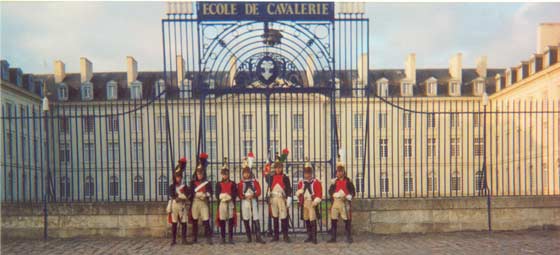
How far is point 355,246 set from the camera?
33.6 ft

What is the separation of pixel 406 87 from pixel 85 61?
29.9 meters

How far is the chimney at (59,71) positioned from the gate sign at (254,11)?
4257 cm

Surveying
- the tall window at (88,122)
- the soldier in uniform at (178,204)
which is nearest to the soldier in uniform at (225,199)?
the soldier in uniform at (178,204)

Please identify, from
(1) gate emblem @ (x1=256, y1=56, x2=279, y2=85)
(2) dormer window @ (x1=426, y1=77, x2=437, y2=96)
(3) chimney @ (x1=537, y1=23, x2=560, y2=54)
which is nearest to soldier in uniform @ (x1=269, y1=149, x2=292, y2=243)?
(1) gate emblem @ (x1=256, y1=56, x2=279, y2=85)

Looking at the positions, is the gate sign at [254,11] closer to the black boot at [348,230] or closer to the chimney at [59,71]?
the black boot at [348,230]

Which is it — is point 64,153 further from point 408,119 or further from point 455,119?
point 408,119

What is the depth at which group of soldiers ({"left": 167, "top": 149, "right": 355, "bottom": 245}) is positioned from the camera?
10.6 m

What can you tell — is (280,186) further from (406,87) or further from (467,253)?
(406,87)

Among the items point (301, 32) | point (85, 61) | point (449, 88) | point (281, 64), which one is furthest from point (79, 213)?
point (449, 88)

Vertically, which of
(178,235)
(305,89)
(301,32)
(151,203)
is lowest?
(178,235)

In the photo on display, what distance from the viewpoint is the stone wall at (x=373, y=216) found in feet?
37.3

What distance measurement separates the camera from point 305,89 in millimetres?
11305

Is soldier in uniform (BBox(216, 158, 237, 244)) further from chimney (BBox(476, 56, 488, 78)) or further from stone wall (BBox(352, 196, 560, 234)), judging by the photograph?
chimney (BBox(476, 56, 488, 78))

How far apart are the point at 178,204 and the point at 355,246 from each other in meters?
3.59
